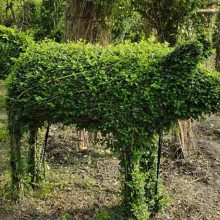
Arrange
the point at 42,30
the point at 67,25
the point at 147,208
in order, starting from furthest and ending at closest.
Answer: the point at 42,30 < the point at 67,25 < the point at 147,208

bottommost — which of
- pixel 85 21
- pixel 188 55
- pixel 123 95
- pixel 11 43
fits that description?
pixel 123 95

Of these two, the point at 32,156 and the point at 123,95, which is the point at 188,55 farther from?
the point at 32,156

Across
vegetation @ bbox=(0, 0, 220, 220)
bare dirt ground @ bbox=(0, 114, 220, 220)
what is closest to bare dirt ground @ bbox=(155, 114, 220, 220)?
bare dirt ground @ bbox=(0, 114, 220, 220)

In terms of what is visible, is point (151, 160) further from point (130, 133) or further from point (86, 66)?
point (86, 66)

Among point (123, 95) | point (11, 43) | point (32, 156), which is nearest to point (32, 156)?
point (32, 156)

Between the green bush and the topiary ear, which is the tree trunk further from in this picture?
the topiary ear

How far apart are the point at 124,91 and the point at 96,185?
1968 mm

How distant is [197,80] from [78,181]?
237 cm

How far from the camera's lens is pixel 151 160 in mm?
4238

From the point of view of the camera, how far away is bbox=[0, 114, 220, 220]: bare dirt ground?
14.6 ft

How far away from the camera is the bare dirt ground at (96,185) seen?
14.6 ft

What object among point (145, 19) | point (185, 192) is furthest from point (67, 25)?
point (185, 192)

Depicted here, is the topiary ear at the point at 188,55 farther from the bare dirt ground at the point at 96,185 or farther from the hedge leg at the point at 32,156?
the hedge leg at the point at 32,156

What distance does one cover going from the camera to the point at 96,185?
16.9 ft
